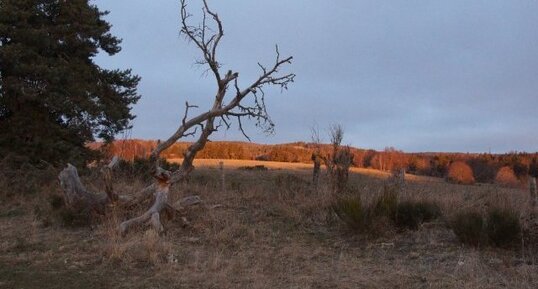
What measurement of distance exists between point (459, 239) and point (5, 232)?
9.78 meters

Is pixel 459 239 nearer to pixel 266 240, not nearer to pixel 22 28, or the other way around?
pixel 266 240

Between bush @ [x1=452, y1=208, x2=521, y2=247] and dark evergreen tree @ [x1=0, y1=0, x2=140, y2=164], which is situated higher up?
dark evergreen tree @ [x1=0, y1=0, x2=140, y2=164]

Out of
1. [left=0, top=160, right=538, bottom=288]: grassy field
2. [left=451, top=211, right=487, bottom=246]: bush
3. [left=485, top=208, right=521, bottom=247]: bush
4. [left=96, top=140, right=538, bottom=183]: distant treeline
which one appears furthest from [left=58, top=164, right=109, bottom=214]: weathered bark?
[left=96, top=140, right=538, bottom=183]: distant treeline

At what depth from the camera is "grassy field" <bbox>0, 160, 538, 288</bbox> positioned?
8.31 metres

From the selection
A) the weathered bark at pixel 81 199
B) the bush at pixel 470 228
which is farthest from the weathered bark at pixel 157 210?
the bush at pixel 470 228

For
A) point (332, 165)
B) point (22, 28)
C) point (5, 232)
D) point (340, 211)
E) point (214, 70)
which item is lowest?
point (5, 232)

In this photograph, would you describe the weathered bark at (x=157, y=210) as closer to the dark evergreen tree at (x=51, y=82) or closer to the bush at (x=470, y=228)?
the bush at (x=470, y=228)

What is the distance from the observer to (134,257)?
969 cm

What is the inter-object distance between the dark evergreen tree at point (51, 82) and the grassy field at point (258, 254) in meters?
8.25

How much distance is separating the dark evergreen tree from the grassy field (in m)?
8.25

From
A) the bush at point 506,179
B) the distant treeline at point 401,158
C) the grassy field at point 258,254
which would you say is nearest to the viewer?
the grassy field at point 258,254

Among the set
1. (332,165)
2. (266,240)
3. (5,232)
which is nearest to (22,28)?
(5,232)

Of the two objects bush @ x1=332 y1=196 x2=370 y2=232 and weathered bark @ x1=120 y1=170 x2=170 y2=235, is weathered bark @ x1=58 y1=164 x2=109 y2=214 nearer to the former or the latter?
weathered bark @ x1=120 y1=170 x2=170 y2=235

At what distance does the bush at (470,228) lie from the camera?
33.5 ft
